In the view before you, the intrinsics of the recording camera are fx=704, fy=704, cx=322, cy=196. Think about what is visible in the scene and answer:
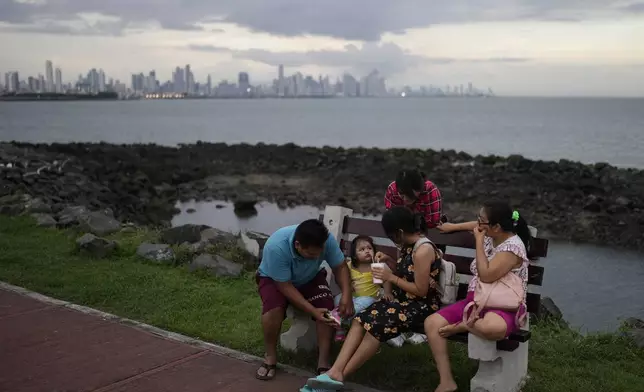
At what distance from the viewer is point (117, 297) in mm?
6715

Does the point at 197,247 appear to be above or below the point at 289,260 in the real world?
below

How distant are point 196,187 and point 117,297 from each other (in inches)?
741

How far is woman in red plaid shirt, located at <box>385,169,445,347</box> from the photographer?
508 cm

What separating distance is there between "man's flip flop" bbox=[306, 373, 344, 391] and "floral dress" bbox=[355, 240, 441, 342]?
15.2 inches

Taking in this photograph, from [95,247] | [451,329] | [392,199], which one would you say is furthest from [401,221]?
[95,247]

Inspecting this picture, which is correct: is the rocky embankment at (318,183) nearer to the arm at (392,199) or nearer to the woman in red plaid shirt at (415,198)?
the arm at (392,199)

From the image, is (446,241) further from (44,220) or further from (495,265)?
(44,220)

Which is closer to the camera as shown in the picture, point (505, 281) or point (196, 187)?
point (505, 281)

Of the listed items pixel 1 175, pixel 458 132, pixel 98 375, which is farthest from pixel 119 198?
pixel 458 132

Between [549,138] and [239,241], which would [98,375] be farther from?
[549,138]

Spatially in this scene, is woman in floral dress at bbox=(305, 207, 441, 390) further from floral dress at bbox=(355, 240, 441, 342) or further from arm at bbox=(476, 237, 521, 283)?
arm at bbox=(476, 237, 521, 283)

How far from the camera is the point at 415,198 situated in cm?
516

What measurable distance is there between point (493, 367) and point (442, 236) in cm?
104

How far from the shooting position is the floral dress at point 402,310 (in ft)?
14.7
